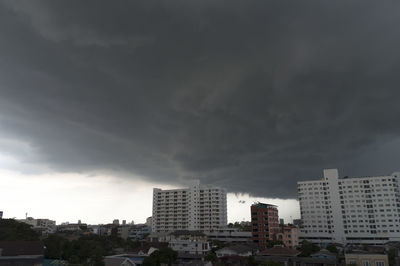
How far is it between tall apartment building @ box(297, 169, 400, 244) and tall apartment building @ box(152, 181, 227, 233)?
42.6 metres

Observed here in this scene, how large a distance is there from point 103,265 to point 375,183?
5025 inches

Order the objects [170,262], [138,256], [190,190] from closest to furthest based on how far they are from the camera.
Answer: [170,262] → [138,256] → [190,190]

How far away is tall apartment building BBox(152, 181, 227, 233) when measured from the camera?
6063 inches

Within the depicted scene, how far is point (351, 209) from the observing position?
135250mm

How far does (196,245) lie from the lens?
93.1 metres

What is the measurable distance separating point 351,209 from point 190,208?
263 ft

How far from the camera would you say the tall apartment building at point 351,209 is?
12644 centimetres

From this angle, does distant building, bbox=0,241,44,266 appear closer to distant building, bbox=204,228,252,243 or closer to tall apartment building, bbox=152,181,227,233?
distant building, bbox=204,228,252,243


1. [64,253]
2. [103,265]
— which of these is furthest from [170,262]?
[64,253]

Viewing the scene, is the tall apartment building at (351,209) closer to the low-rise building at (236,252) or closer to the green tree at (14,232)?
the low-rise building at (236,252)

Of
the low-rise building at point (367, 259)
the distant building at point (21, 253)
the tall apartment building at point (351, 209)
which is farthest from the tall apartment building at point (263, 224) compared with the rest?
the distant building at point (21, 253)

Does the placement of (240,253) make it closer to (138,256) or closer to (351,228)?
(138,256)

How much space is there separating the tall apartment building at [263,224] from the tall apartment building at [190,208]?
37.1 meters

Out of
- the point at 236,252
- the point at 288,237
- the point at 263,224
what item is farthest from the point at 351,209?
the point at 236,252
